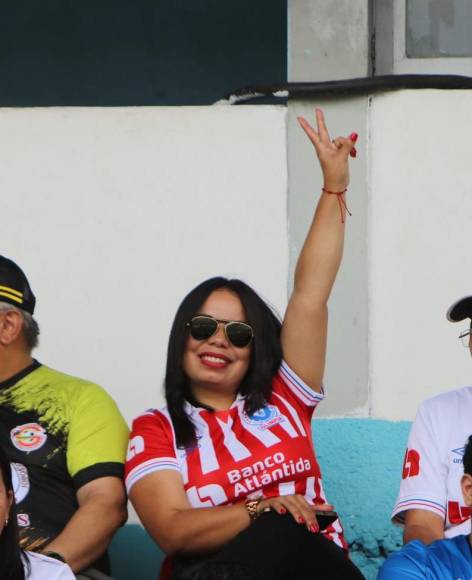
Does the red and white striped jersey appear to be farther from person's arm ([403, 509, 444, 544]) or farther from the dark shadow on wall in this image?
the dark shadow on wall

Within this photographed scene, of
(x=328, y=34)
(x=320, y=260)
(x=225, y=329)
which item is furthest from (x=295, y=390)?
(x=328, y=34)

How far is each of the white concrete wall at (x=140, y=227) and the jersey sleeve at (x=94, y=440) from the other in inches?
28.4

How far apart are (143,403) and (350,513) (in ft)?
2.70

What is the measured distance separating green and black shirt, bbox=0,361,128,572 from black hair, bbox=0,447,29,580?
64 centimetres

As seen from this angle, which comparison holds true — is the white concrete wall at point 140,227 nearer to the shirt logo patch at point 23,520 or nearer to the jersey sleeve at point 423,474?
the shirt logo patch at point 23,520

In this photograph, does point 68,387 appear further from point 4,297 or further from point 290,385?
point 290,385

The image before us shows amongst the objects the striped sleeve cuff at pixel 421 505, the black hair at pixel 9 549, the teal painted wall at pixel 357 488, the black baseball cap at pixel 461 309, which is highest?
the black baseball cap at pixel 461 309

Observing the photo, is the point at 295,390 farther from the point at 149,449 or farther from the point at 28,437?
the point at 28,437

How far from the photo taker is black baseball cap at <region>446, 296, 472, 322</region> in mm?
4297

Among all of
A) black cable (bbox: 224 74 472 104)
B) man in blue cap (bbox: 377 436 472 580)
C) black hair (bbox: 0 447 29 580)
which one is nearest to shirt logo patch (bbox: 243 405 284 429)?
man in blue cap (bbox: 377 436 472 580)

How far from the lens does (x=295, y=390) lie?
4426 millimetres

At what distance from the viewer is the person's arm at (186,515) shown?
3980 mm

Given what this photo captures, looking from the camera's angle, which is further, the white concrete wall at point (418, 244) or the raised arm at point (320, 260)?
the white concrete wall at point (418, 244)

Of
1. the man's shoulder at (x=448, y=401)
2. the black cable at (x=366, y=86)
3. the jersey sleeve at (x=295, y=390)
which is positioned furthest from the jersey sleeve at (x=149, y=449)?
the black cable at (x=366, y=86)
